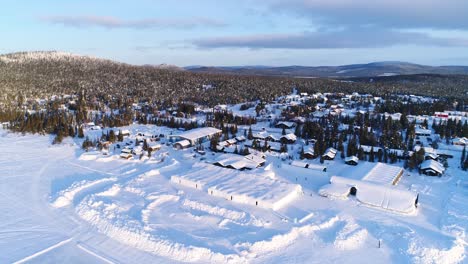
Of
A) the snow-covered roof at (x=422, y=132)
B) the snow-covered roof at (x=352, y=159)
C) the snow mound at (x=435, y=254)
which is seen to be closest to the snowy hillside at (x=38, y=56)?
the snow-covered roof at (x=352, y=159)

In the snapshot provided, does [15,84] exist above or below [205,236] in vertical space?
above

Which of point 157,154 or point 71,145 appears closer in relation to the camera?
point 157,154

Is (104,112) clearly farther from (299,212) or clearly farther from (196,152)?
(299,212)

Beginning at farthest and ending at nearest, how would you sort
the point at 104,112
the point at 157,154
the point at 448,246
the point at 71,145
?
the point at 104,112
the point at 71,145
the point at 157,154
the point at 448,246

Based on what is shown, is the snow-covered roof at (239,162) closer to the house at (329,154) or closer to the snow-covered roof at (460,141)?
the house at (329,154)

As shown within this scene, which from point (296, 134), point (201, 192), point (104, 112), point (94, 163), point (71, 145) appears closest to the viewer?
point (201, 192)

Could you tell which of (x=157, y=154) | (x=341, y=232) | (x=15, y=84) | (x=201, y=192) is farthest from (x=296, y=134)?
(x=15, y=84)
